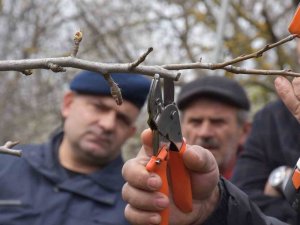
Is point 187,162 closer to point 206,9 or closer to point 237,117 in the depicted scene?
point 237,117

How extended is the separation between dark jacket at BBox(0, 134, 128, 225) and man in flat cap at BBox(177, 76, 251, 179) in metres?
0.46

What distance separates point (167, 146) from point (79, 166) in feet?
4.64

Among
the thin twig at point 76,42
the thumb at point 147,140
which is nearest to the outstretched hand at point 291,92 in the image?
the thumb at point 147,140

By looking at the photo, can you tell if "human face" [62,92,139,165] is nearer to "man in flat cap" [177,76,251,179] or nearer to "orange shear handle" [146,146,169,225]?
"man in flat cap" [177,76,251,179]

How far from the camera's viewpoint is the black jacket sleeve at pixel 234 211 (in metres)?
1.33

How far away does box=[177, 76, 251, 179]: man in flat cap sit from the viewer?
8.76ft

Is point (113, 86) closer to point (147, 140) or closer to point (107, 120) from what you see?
point (147, 140)

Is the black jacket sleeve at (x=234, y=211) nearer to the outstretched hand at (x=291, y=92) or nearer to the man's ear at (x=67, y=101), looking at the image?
the outstretched hand at (x=291, y=92)

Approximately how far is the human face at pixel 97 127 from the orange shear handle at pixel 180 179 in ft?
4.15

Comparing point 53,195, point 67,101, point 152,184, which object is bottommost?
point 53,195

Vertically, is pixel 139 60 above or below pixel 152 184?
above

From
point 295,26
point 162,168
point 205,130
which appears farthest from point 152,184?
point 205,130

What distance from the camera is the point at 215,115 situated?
2.73 meters

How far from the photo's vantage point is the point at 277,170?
1.85m
